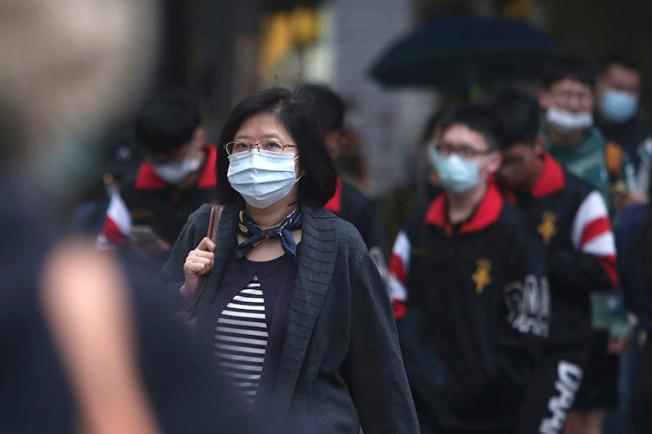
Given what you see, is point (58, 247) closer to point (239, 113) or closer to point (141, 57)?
point (141, 57)

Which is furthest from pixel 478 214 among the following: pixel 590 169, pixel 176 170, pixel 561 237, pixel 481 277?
pixel 590 169

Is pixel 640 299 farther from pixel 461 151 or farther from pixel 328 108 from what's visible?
pixel 328 108

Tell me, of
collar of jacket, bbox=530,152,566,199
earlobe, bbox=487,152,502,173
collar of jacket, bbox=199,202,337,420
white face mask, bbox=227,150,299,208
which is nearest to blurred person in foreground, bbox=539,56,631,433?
collar of jacket, bbox=530,152,566,199

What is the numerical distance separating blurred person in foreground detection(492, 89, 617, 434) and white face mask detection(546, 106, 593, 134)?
0.59 metres

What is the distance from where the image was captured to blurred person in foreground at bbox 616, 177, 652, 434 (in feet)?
19.4

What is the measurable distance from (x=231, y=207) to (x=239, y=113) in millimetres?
268

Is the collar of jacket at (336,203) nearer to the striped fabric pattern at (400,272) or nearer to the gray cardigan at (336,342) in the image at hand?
the striped fabric pattern at (400,272)

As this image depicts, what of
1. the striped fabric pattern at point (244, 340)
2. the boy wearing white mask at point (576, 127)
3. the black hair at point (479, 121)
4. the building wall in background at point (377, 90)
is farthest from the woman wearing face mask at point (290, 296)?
the building wall in background at point (377, 90)

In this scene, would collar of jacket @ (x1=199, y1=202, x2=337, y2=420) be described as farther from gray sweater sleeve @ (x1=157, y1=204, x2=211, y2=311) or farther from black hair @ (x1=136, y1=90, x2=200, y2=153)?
black hair @ (x1=136, y1=90, x2=200, y2=153)

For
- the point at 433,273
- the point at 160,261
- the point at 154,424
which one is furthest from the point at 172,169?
the point at 154,424

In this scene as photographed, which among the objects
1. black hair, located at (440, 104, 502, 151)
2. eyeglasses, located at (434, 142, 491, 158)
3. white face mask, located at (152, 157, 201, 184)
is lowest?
white face mask, located at (152, 157, 201, 184)

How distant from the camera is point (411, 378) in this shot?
5.09 metres

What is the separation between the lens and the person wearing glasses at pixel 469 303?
17.4 ft

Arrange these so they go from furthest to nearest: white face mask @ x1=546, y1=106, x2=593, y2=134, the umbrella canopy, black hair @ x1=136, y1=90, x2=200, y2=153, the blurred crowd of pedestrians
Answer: the umbrella canopy < white face mask @ x1=546, y1=106, x2=593, y2=134 < black hair @ x1=136, y1=90, x2=200, y2=153 < the blurred crowd of pedestrians
